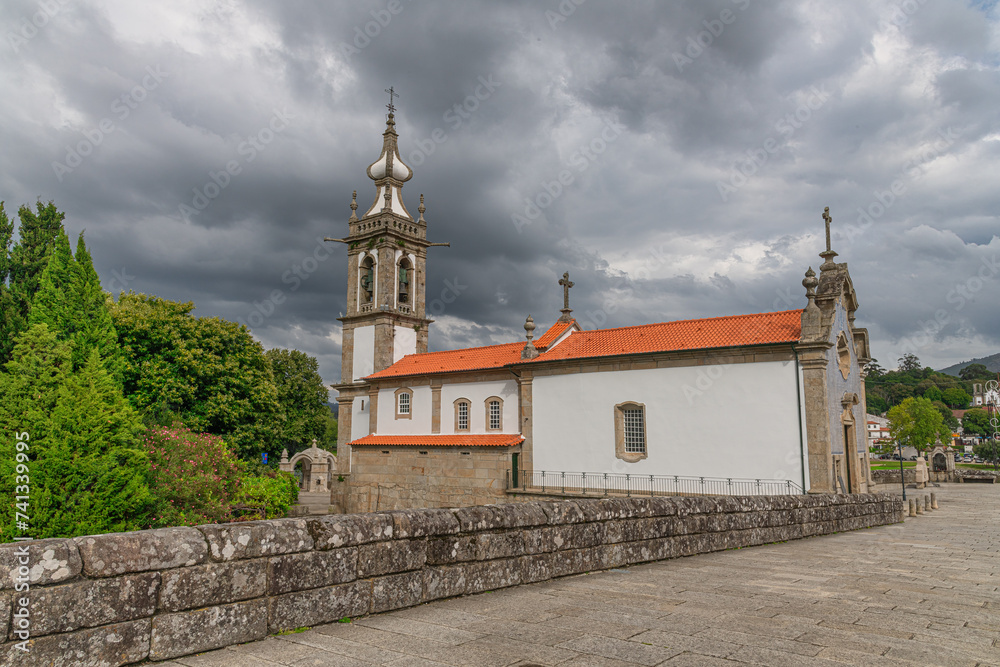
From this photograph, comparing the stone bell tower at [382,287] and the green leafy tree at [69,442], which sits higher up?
the stone bell tower at [382,287]

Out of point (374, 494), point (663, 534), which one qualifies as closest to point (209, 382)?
point (374, 494)

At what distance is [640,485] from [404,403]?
47.9ft

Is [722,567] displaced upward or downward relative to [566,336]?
downward

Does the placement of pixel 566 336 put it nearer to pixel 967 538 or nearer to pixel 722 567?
pixel 967 538

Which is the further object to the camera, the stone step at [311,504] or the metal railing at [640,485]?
the stone step at [311,504]

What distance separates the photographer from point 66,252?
695 inches

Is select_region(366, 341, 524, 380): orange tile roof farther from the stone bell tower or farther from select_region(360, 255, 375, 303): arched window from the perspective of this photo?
select_region(360, 255, 375, 303): arched window

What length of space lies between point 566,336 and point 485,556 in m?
24.4

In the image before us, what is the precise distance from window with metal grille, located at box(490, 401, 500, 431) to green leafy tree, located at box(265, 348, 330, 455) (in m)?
31.0

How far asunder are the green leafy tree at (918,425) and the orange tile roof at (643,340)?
52726mm

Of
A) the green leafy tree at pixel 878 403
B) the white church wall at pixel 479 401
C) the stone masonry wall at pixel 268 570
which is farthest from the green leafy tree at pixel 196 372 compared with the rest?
the green leafy tree at pixel 878 403

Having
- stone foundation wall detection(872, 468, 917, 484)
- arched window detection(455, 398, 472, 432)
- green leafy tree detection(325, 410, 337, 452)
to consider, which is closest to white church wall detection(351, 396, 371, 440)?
arched window detection(455, 398, 472, 432)

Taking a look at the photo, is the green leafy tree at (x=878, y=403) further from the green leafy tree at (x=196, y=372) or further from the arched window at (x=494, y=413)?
the green leafy tree at (x=196, y=372)

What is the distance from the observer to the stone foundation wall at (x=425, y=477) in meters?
27.5
